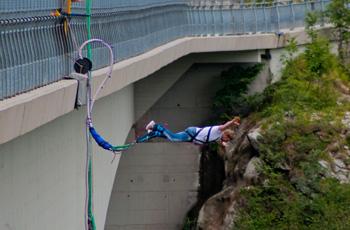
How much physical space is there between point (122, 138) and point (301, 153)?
3787mm

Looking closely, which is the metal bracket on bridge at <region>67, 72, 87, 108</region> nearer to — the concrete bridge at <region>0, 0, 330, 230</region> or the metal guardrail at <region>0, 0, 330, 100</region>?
the concrete bridge at <region>0, 0, 330, 230</region>

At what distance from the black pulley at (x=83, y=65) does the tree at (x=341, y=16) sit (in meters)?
16.1

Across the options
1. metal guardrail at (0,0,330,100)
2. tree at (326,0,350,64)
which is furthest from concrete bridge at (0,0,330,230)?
tree at (326,0,350,64)

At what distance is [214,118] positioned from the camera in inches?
927

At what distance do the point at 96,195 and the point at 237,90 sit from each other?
8607mm

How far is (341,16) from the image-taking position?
25.8 meters

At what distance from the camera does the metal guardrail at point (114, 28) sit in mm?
9328

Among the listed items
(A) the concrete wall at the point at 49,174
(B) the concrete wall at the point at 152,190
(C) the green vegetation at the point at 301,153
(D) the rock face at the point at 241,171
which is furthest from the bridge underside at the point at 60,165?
(C) the green vegetation at the point at 301,153

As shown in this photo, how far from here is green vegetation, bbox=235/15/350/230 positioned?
17828 mm

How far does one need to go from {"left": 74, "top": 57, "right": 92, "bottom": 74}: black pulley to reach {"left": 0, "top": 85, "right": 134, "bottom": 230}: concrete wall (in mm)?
759

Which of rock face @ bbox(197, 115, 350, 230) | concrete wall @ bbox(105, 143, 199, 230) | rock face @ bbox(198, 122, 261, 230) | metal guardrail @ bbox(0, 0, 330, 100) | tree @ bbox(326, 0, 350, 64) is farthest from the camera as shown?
tree @ bbox(326, 0, 350, 64)

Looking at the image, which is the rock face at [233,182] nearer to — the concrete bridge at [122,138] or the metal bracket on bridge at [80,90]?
the concrete bridge at [122,138]

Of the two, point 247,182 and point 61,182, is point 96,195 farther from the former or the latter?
point 247,182

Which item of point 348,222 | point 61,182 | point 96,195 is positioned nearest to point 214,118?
point 348,222
